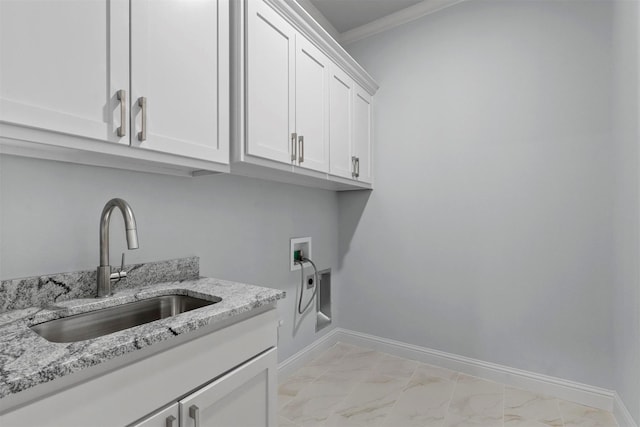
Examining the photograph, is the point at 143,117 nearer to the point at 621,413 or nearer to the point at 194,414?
the point at 194,414

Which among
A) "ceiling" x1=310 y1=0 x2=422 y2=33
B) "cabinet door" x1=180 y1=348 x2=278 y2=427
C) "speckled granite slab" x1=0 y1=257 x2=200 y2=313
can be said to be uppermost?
"ceiling" x1=310 y1=0 x2=422 y2=33

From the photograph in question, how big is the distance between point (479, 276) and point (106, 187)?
2.19 metres

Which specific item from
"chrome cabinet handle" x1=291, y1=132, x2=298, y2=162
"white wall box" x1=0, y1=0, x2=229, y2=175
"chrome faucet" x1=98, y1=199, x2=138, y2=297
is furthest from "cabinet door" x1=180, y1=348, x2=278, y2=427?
"chrome cabinet handle" x1=291, y1=132, x2=298, y2=162

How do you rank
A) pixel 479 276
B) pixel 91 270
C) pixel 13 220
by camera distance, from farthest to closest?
pixel 479 276, pixel 91 270, pixel 13 220

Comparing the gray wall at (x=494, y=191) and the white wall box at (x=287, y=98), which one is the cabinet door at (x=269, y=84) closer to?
the white wall box at (x=287, y=98)

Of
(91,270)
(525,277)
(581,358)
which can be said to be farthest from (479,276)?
(91,270)

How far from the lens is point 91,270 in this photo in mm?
1143

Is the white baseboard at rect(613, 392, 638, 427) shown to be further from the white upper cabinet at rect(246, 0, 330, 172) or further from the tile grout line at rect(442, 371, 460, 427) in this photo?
the white upper cabinet at rect(246, 0, 330, 172)

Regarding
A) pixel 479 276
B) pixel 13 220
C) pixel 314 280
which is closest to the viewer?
pixel 13 220

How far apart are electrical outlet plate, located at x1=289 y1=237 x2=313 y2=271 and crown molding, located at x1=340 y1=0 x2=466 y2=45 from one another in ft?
5.68

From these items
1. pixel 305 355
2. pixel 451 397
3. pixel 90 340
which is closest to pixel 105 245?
pixel 90 340

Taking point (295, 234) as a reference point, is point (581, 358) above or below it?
below

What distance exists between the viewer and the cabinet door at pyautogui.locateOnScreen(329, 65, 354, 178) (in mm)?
1982

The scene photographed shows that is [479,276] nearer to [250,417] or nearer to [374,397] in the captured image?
[374,397]
